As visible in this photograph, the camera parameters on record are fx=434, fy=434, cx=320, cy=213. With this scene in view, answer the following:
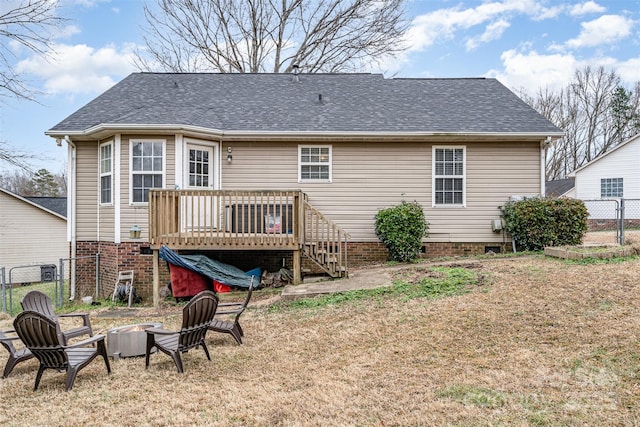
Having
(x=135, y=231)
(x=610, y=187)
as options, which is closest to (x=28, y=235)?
(x=135, y=231)

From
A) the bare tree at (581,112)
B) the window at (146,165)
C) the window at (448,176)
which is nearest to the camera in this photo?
the window at (146,165)

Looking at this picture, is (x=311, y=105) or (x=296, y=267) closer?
(x=296, y=267)

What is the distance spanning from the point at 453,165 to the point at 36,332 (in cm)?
942

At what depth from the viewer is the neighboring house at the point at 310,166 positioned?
33.1 feet

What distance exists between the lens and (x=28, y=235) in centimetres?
→ 2089

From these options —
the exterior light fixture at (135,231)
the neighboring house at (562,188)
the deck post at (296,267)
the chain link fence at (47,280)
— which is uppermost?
the neighboring house at (562,188)

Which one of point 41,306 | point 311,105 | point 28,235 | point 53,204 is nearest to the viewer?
point 41,306

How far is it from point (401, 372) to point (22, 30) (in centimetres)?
1117

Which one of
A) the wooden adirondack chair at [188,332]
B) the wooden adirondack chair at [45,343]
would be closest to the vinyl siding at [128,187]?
the wooden adirondack chair at [188,332]

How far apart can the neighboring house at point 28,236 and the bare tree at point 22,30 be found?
40.7 feet

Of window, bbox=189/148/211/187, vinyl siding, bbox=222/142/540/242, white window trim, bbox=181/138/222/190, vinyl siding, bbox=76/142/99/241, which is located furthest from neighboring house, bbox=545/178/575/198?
vinyl siding, bbox=76/142/99/241

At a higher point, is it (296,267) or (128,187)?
(128,187)

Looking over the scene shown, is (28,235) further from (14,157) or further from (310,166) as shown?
(310,166)

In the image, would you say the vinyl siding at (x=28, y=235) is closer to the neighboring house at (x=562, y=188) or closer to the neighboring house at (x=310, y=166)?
the neighboring house at (x=310, y=166)
